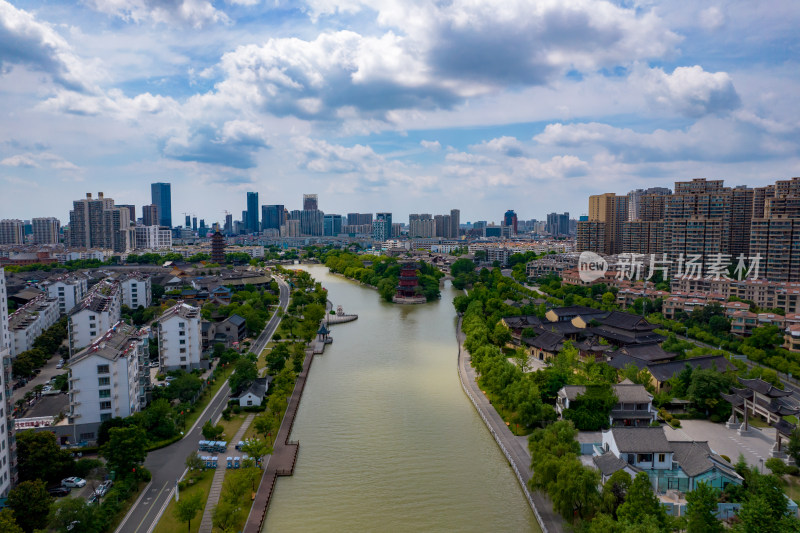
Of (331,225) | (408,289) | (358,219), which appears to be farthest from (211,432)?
(358,219)

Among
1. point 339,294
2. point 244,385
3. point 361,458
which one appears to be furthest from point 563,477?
point 339,294

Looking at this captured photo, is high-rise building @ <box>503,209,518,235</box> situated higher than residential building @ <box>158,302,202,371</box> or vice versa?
high-rise building @ <box>503,209,518,235</box>

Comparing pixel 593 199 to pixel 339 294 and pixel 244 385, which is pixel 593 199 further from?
pixel 244 385

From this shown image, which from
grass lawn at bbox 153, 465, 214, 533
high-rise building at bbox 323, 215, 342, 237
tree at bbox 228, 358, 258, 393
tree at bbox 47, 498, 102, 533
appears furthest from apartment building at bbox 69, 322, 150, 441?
high-rise building at bbox 323, 215, 342, 237

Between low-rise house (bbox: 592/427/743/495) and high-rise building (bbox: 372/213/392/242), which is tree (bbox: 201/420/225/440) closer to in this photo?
low-rise house (bbox: 592/427/743/495)

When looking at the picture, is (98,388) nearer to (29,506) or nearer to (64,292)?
(29,506)

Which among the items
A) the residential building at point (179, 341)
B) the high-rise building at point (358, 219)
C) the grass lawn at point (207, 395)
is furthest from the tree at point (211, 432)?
the high-rise building at point (358, 219)

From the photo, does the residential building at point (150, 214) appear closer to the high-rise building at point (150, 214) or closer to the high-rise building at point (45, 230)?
the high-rise building at point (150, 214)
